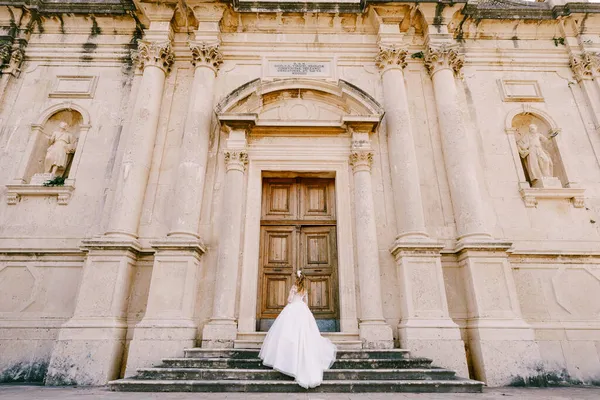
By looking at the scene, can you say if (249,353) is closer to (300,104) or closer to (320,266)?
(320,266)

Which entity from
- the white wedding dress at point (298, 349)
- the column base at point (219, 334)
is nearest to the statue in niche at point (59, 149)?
the column base at point (219, 334)

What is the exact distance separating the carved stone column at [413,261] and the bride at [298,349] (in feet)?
6.08

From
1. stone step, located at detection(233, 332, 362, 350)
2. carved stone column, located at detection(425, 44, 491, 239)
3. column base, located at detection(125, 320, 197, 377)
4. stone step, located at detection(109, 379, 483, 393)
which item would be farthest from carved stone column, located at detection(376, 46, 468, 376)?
column base, located at detection(125, 320, 197, 377)

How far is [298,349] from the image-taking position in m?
5.38

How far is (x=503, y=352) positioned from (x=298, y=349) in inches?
149

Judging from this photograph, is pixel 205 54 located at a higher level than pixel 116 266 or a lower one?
higher

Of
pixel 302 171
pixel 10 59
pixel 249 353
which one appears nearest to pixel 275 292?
pixel 249 353

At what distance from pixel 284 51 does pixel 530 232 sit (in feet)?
23.7

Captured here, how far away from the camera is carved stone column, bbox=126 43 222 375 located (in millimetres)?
6418

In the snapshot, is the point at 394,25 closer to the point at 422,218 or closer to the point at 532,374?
the point at 422,218

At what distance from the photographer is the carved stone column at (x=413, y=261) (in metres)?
6.41

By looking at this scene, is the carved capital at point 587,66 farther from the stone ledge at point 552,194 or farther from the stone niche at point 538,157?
the stone ledge at point 552,194

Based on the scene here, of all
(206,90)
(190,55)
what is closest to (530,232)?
(206,90)

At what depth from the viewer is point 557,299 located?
7328 millimetres
